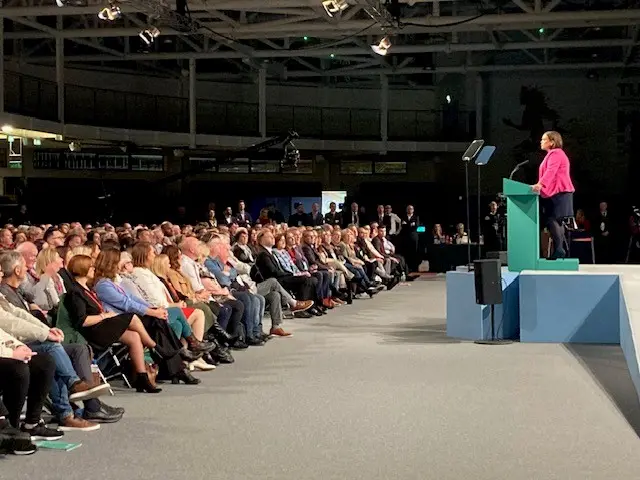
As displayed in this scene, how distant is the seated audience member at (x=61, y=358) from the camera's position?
5684 mm

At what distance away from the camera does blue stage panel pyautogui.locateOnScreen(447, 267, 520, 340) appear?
9891 millimetres

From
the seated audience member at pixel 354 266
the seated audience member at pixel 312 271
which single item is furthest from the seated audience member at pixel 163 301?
the seated audience member at pixel 354 266

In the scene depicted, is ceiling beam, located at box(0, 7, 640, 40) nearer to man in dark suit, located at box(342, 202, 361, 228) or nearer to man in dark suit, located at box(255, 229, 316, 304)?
man in dark suit, located at box(342, 202, 361, 228)

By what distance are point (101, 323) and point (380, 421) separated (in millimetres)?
2002

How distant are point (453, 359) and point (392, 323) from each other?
286cm

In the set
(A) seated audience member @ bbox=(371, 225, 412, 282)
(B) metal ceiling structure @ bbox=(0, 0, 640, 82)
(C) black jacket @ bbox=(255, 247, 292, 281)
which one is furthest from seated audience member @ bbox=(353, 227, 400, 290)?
(C) black jacket @ bbox=(255, 247, 292, 281)

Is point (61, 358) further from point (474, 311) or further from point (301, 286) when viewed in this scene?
point (301, 286)

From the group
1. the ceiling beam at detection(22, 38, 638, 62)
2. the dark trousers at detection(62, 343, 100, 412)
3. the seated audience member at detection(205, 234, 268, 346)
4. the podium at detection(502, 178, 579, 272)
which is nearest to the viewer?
the dark trousers at detection(62, 343, 100, 412)

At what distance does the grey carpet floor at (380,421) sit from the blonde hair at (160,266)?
3.09ft

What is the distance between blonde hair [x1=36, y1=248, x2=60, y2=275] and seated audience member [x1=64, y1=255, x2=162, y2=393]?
0.35 meters

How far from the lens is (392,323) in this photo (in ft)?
37.7

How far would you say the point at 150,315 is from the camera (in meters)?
7.33

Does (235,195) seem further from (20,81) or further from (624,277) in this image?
(624,277)

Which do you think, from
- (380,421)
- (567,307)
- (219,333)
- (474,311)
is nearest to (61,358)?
(380,421)
